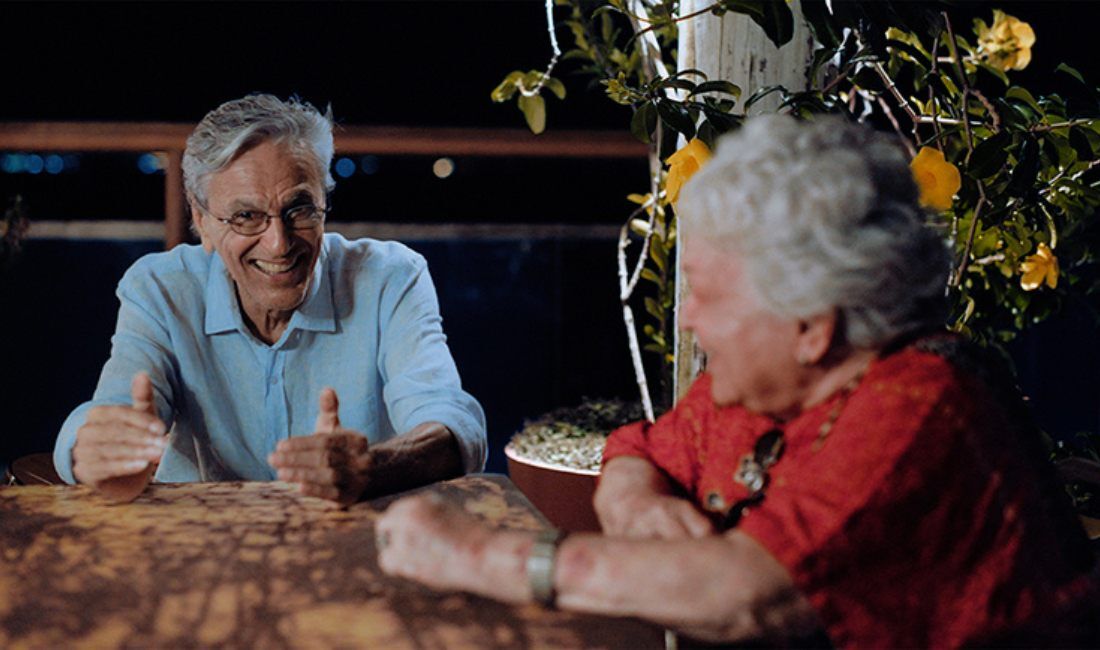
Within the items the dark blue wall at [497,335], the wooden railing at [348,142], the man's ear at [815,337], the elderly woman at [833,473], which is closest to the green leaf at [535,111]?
the wooden railing at [348,142]

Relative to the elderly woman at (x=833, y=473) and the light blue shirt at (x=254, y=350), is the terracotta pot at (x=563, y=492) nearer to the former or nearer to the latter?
the light blue shirt at (x=254, y=350)

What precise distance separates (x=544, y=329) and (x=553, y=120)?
929 millimetres

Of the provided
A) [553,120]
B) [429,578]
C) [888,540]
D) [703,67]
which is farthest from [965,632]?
[553,120]

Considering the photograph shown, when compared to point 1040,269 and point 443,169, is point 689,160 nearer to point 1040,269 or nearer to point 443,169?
point 1040,269

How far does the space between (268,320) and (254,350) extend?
0.07m

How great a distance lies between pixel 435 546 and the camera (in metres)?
1.07

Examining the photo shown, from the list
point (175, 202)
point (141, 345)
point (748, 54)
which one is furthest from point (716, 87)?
point (175, 202)

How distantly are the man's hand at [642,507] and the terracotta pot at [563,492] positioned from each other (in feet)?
3.60

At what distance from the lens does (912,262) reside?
1065 millimetres

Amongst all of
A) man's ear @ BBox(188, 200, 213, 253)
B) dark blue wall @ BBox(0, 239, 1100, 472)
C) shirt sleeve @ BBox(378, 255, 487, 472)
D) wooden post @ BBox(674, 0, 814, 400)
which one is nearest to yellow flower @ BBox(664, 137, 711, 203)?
wooden post @ BBox(674, 0, 814, 400)

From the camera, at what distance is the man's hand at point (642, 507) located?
122 cm

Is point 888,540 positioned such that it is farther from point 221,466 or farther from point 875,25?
point 221,466

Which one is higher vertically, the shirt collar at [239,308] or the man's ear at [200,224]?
the man's ear at [200,224]

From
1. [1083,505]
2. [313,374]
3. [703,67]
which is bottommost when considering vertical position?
[1083,505]
